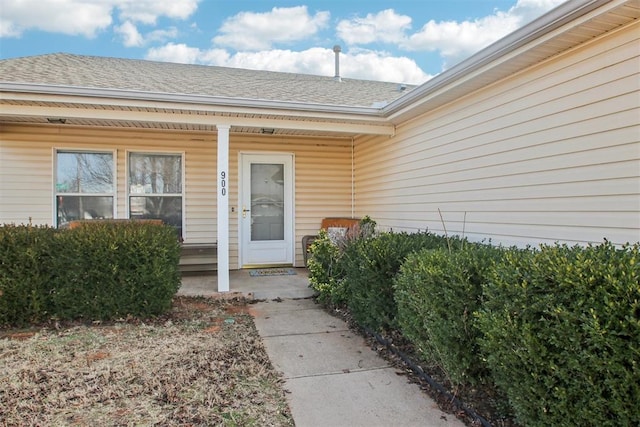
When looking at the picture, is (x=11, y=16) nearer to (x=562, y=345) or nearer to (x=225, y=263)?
(x=225, y=263)

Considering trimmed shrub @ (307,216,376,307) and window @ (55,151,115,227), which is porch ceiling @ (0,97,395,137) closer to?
window @ (55,151,115,227)

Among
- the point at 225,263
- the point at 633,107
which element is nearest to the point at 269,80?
the point at 225,263

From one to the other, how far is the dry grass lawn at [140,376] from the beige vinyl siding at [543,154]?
2.71m

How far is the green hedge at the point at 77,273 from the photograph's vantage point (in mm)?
4262

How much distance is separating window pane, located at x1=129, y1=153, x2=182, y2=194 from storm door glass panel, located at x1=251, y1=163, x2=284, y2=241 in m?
1.37

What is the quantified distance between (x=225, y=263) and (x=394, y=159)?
121 inches

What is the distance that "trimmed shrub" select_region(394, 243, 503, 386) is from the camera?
2580mm

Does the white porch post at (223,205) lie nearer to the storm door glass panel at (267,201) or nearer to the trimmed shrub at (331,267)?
the trimmed shrub at (331,267)

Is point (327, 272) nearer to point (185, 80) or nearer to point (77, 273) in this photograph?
point (77, 273)

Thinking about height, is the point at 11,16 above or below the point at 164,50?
below

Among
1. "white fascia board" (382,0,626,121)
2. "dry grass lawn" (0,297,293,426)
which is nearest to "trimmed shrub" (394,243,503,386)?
"dry grass lawn" (0,297,293,426)

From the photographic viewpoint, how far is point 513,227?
398 centimetres

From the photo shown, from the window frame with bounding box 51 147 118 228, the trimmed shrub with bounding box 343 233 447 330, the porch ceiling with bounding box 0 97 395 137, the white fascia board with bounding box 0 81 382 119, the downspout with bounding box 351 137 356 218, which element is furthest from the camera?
the downspout with bounding box 351 137 356 218

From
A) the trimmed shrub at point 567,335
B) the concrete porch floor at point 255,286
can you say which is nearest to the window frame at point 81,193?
the concrete porch floor at point 255,286
